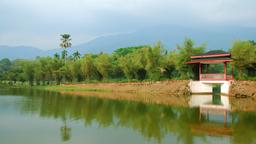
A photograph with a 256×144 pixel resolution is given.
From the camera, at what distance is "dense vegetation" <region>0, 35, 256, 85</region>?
30.5 meters

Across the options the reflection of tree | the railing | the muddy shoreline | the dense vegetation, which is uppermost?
the dense vegetation

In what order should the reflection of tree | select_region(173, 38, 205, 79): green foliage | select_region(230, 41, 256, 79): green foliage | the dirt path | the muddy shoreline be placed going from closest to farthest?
the reflection of tree
the muddy shoreline
the dirt path
select_region(230, 41, 256, 79): green foliage
select_region(173, 38, 205, 79): green foliage

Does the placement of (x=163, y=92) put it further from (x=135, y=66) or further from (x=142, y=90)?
(x=135, y=66)

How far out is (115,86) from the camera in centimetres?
3916

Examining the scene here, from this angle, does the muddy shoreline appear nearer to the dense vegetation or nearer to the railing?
the railing

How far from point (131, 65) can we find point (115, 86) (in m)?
3.66

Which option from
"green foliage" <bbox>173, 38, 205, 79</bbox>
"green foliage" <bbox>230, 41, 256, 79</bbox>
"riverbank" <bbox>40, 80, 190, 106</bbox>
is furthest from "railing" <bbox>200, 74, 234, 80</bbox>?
"green foliage" <bbox>173, 38, 205, 79</bbox>

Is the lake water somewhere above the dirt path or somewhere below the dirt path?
below

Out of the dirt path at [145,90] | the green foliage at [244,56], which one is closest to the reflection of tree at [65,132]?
the dirt path at [145,90]

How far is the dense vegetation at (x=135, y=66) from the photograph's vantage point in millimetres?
30509

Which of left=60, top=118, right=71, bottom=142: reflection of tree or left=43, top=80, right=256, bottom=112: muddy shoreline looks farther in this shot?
left=43, top=80, right=256, bottom=112: muddy shoreline

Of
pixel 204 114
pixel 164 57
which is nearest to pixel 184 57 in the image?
pixel 164 57

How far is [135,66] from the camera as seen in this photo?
39.8 meters

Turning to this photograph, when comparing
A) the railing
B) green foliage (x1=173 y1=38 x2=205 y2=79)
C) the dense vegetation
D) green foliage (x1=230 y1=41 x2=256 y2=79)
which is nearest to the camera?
green foliage (x1=230 y1=41 x2=256 y2=79)
